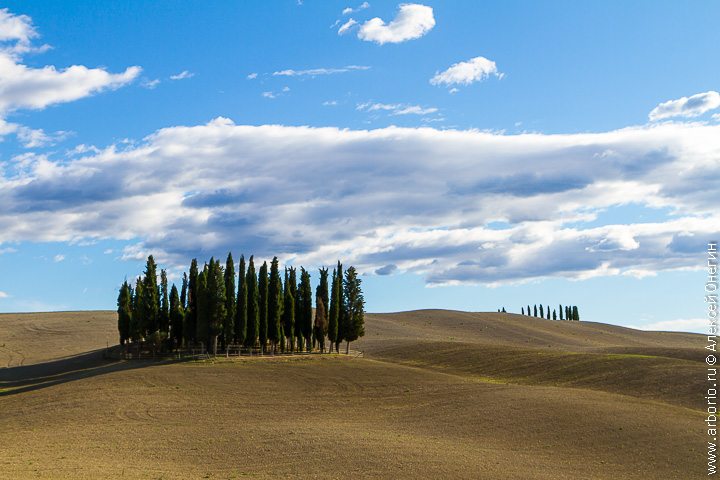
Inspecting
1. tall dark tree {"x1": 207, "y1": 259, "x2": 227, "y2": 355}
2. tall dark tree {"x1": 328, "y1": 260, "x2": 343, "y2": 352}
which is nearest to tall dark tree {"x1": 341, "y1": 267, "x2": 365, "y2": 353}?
tall dark tree {"x1": 328, "y1": 260, "x2": 343, "y2": 352}

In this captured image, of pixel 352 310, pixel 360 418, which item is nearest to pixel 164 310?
pixel 352 310

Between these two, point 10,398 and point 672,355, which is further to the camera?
point 672,355

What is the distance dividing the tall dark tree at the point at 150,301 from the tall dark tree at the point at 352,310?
2172 cm

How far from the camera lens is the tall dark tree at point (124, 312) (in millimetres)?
89062

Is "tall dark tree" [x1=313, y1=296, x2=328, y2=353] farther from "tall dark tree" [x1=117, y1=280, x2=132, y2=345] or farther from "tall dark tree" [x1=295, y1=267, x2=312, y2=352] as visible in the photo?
"tall dark tree" [x1=117, y1=280, x2=132, y2=345]

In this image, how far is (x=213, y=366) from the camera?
65750mm

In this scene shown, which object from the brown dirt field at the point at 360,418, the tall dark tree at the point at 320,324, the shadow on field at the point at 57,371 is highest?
the tall dark tree at the point at 320,324

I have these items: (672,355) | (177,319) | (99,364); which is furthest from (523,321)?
(99,364)

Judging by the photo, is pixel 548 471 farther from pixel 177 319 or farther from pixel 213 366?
pixel 177 319

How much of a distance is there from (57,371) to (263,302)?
22959 millimetres

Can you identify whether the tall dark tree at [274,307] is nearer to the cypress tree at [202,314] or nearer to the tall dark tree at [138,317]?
the cypress tree at [202,314]

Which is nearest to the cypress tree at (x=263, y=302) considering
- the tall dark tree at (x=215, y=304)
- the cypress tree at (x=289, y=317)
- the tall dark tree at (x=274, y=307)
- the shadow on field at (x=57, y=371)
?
the tall dark tree at (x=274, y=307)

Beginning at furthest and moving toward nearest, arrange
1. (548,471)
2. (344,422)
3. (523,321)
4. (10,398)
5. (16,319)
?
1. (523,321)
2. (16,319)
3. (10,398)
4. (344,422)
5. (548,471)

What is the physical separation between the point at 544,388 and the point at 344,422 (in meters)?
19.4
